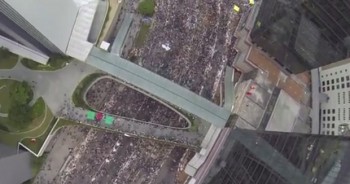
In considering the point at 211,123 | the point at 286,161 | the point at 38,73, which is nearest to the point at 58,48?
the point at 38,73

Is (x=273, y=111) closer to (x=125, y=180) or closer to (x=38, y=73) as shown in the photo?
(x=125, y=180)

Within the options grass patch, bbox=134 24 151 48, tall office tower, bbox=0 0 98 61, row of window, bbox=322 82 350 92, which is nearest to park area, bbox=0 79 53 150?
tall office tower, bbox=0 0 98 61

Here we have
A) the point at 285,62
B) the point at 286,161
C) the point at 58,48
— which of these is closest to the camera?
the point at 286,161

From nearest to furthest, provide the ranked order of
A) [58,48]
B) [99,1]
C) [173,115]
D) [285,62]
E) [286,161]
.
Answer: [286,161]
[58,48]
[99,1]
[173,115]
[285,62]

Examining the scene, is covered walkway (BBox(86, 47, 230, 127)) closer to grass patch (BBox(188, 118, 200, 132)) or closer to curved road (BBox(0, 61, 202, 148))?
grass patch (BBox(188, 118, 200, 132))

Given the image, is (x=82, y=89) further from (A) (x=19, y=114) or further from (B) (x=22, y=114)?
(A) (x=19, y=114)

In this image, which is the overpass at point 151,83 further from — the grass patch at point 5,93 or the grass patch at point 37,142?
the grass patch at point 37,142

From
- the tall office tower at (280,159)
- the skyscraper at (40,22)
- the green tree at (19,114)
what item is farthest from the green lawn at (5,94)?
the tall office tower at (280,159)
